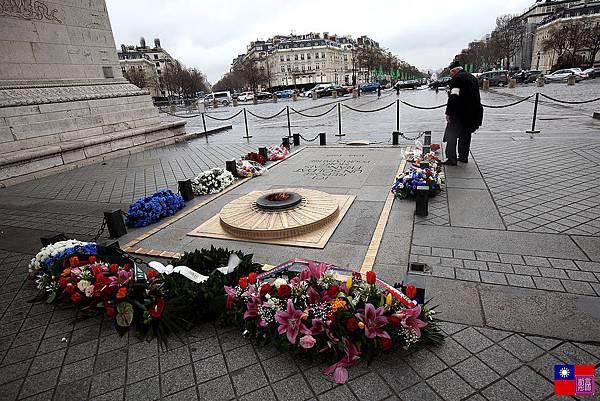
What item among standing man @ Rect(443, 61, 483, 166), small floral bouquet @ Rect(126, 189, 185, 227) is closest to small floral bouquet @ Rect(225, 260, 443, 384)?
small floral bouquet @ Rect(126, 189, 185, 227)

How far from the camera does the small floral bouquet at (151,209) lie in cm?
540

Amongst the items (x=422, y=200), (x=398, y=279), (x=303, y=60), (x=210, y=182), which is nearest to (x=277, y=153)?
(x=210, y=182)

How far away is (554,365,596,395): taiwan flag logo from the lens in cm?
216

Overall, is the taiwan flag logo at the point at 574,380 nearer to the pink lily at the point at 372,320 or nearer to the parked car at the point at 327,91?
the pink lily at the point at 372,320

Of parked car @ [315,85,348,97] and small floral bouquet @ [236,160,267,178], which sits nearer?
small floral bouquet @ [236,160,267,178]

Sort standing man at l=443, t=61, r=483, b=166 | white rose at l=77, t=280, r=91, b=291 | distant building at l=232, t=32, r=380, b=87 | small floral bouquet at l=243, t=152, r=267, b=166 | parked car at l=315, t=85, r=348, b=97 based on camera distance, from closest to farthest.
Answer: white rose at l=77, t=280, r=91, b=291 → standing man at l=443, t=61, r=483, b=166 → small floral bouquet at l=243, t=152, r=267, b=166 → parked car at l=315, t=85, r=348, b=97 → distant building at l=232, t=32, r=380, b=87

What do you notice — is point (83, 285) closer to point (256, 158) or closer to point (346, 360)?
point (346, 360)

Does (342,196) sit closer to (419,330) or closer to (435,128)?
(419,330)

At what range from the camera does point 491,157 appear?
8.27m

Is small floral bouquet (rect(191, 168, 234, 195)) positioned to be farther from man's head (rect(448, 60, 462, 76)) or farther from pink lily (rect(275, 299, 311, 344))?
man's head (rect(448, 60, 462, 76))

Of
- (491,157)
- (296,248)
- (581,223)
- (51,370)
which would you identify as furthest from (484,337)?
(491,157)

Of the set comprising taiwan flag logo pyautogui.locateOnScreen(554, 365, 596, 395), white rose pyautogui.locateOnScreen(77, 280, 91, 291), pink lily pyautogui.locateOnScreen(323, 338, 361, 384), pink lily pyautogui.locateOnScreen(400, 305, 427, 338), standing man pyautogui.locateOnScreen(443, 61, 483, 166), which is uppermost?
standing man pyautogui.locateOnScreen(443, 61, 483, 166)

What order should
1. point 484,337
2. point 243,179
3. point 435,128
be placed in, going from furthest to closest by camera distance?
point 435,128, point 243,179, point 484,337

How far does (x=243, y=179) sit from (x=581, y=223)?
236 inches
